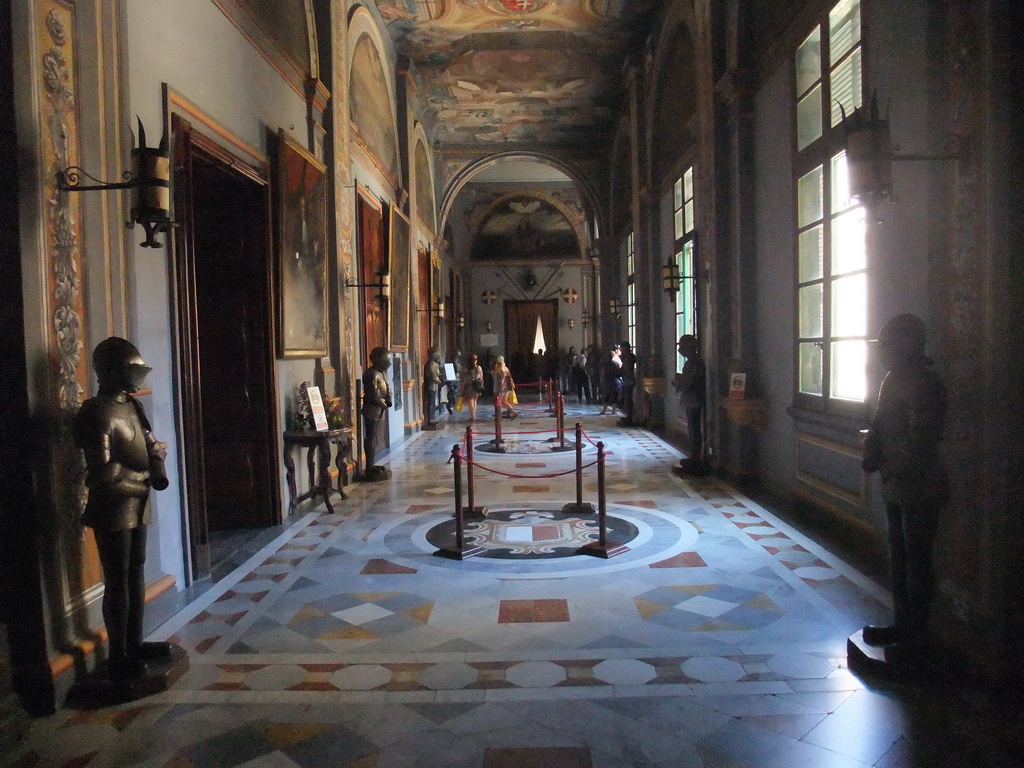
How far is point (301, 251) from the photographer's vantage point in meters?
7.60

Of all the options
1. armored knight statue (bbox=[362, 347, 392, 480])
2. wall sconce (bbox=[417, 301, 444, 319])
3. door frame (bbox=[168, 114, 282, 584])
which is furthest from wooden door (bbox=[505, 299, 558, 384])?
door frame (bbox=[168, 114, 282, 584])

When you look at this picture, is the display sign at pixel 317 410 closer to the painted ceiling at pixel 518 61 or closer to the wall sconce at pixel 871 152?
the wall sconce at pixel 871 152

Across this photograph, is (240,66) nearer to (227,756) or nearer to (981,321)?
(227,756)

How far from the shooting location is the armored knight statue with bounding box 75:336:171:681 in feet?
11.0

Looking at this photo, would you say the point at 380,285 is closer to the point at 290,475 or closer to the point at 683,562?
the point at 290,475

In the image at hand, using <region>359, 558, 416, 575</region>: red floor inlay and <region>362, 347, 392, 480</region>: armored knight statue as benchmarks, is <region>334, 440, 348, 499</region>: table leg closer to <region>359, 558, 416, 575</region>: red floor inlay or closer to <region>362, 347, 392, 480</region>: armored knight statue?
<region>362, 347, 392, 480</region>: armored knight statue

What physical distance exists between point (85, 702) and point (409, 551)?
2892 millimetres

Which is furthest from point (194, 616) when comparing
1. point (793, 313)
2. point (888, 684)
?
point (793, 313)

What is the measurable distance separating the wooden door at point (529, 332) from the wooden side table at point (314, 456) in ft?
69.0

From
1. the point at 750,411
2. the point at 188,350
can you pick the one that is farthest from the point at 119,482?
the point at 750,411

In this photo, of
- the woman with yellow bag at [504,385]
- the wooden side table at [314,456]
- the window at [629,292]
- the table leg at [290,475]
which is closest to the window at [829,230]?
the wooden side table at [314,456]

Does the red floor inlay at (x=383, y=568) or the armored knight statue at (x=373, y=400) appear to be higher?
the armored knight statue at (x=373, y=400)

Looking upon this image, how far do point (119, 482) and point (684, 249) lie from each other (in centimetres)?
987

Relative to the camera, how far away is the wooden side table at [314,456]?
23.7 feet
